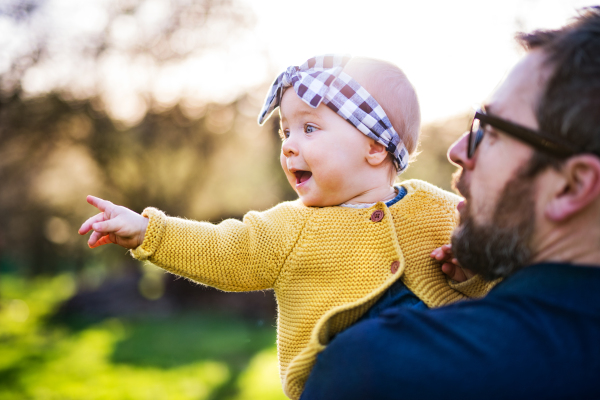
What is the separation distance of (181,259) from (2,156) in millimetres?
11471

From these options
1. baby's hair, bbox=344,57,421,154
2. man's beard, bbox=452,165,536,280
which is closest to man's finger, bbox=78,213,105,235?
baby's hair, bbox=344,57,421,154

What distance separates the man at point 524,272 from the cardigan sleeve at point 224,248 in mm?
479

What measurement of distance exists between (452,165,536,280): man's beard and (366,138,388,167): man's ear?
600mm

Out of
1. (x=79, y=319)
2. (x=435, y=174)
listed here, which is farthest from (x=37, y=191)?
(x=435, y=174)

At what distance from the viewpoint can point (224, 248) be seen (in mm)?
1863

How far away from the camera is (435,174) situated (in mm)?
10258

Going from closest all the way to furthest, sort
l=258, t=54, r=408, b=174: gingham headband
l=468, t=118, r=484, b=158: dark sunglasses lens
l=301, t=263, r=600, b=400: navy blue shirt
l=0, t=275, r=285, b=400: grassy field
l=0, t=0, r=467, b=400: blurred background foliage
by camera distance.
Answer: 1. l=301, t=263, r=600, b=400: navy blue shirt
2. l=468, t=118, r=484, b=158: dark sunglasses lens
3. l=258, t=54, r=408, b=174: gingham headband
4. l=0, t=275, r=285, b=400: grassy field
5. l=0, t=0, r=467, b=400: blurred background foliage

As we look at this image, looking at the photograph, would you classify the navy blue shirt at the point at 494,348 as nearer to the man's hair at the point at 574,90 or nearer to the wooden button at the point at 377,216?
the man's hair at the point at 574,90

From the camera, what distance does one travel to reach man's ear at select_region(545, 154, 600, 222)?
4.26ft

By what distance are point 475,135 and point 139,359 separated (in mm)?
7470

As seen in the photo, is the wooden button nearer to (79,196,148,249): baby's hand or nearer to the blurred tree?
(79,196,148,249): baby's hand

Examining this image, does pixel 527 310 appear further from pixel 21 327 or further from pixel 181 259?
pixel 21 327

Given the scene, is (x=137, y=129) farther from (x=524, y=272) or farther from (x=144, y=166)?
(x=524, y=272)

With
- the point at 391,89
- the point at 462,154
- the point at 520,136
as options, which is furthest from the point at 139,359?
the point at 520,136
